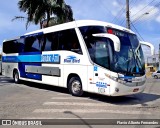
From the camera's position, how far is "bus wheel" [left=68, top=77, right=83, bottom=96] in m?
11.6

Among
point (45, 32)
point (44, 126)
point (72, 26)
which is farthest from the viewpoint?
point (45, 32)

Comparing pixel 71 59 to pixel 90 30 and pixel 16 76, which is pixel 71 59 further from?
pixel 16 76

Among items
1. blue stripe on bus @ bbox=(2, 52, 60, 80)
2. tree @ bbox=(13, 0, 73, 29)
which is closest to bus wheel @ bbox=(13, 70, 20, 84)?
blue stripe on bus @ bbox=(2, 52, 60, 80)

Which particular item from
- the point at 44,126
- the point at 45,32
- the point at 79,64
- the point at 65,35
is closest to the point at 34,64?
the point at 45,32

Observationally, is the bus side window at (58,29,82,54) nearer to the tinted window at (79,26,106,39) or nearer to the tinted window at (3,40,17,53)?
the tinted window at (79,26,106,39)

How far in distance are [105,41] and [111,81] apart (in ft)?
5.16

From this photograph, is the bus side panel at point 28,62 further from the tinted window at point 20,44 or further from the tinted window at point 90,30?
the tinted window at point 90,30

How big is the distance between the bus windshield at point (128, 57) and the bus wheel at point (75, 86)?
222cm

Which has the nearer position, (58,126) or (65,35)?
(58,126)

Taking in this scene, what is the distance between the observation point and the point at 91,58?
35.6 ft

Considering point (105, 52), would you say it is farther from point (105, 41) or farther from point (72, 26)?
point (72, 26)

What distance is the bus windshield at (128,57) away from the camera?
10055 millimetres

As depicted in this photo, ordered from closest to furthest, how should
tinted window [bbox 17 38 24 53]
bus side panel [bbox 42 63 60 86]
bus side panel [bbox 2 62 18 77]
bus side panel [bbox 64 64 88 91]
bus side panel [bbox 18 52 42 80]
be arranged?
bus side panel [bbox 64 64 88 91] → bus side panel [bbox 42 63 60 86] → bus side panel [bbox 18 52 42 80] → tinted window [bbox 17 38 24 53] → bus side panel [bbox 2 62 18 77]

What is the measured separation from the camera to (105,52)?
33.6 feet
